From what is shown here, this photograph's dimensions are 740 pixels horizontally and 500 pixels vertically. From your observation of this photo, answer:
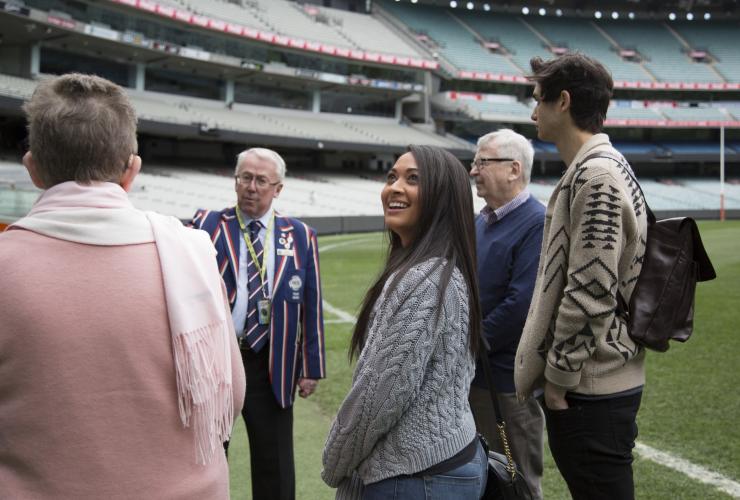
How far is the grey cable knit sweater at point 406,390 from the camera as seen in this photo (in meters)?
1.98

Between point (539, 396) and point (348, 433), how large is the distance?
3.75 ft

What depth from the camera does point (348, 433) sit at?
203 centimetres

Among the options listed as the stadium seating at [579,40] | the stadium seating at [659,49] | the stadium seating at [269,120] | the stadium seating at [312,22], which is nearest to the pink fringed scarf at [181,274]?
the stadium seating at [269,120]

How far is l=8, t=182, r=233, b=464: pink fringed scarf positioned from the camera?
1.70 m

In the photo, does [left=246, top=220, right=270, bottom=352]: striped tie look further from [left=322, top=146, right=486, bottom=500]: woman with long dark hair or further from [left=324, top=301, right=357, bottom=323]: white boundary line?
[left=324, top=301, right=357, bottom=323]: white boundary line

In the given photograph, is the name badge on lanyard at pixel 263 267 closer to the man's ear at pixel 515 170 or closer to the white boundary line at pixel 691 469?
the man's ear at pixel 515 170

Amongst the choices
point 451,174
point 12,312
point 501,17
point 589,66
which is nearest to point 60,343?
point 12,312

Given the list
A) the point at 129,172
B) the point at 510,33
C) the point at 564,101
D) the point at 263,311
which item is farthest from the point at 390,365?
the point at 510,33

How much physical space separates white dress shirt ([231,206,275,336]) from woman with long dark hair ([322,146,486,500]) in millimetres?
1634

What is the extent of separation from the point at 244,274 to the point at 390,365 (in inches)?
77.5

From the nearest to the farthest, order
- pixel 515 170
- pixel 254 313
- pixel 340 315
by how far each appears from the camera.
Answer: pixel 254 313 < pixel 515 170 < pixel 340 315

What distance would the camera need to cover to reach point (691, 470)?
4.45 meters

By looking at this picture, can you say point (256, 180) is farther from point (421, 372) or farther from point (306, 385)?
point (421, 372)

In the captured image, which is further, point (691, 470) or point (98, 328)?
point (691, 470)
